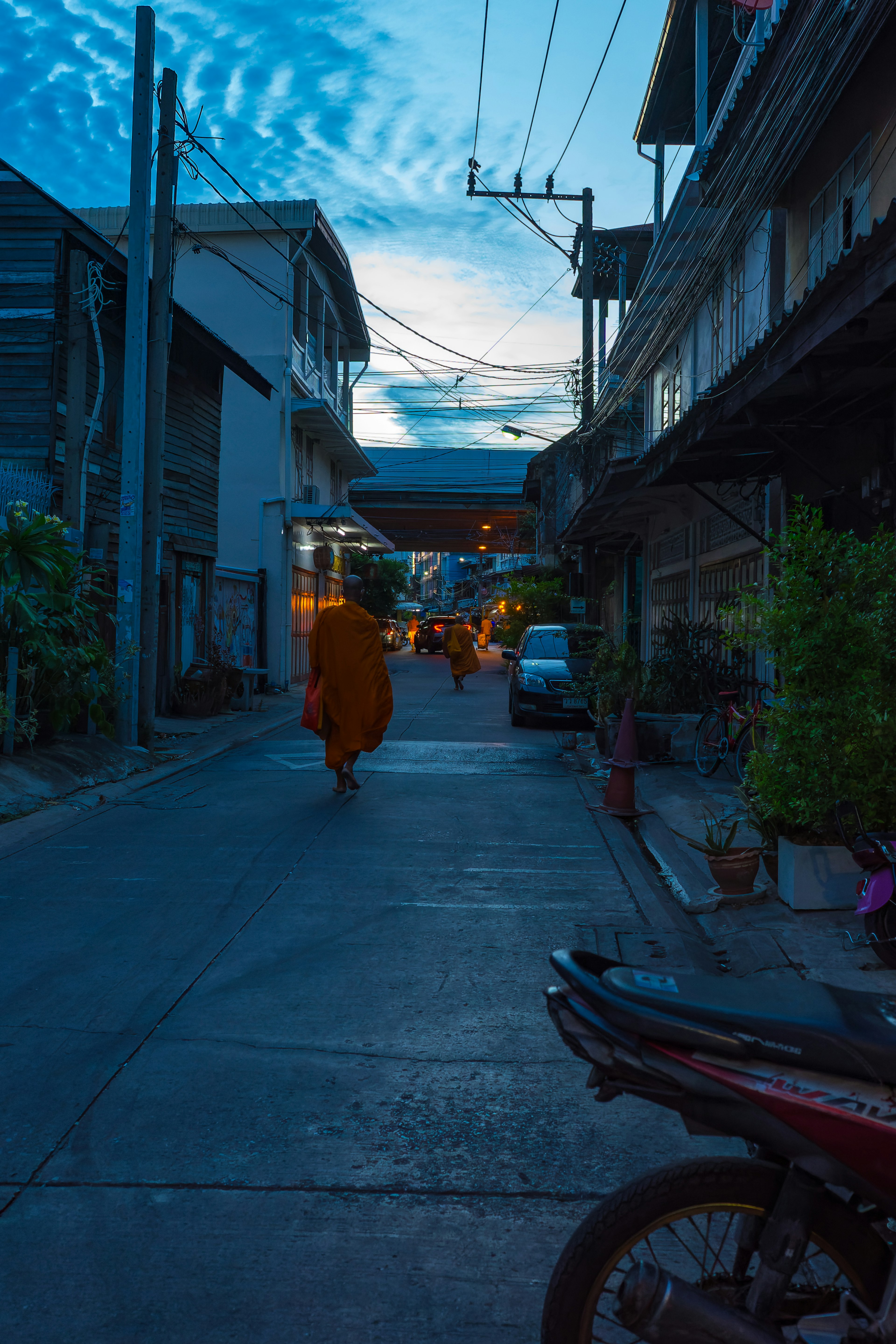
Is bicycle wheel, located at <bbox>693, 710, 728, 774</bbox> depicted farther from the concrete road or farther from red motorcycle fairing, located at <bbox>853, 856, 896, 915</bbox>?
red motorcycle fairing, located at <bbox>853, 856, 896, 915</bbox>

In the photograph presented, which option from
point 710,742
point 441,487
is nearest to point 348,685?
point 710,742

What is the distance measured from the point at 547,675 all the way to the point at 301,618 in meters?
12.2

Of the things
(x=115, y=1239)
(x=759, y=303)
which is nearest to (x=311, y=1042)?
(x=115, y=1239)

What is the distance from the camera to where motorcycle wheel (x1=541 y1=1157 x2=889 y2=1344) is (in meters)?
1.97

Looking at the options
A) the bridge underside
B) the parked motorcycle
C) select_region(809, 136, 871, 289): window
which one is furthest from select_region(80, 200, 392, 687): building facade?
the parked motorcycle

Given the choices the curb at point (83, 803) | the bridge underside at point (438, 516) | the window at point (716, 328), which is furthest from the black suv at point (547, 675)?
the bridge underside at point (438, 516)

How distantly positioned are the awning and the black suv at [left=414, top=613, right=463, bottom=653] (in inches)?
539

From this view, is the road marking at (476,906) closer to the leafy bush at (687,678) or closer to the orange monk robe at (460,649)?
the leafy bush at (687,678)

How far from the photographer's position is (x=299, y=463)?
27516mm

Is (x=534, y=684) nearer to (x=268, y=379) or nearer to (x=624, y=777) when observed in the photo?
(x=624, y=777)

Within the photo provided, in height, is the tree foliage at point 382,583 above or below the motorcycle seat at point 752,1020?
above

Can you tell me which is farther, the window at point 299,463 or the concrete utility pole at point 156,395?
the window at point 299,463

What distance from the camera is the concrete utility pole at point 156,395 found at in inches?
487

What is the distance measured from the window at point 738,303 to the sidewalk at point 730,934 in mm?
8122
